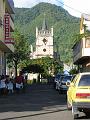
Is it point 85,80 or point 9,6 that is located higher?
point 9,6

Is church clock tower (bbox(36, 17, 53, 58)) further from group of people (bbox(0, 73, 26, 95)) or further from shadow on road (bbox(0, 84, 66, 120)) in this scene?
shadow on road (bbox(0, 84, 66, 120))

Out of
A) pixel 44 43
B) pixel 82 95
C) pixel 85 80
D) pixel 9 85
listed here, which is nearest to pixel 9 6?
pixel 9 85

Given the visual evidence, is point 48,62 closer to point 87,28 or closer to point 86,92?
point 87,28

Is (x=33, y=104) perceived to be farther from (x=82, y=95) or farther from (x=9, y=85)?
(x=9, y=85)

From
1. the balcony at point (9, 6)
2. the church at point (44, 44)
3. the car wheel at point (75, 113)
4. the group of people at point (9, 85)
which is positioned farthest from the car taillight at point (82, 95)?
the church at point (44, 44)

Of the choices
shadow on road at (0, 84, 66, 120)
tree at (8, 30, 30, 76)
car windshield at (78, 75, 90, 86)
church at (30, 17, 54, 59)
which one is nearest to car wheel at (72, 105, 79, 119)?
car windshield at (78, 75, 90, 86)

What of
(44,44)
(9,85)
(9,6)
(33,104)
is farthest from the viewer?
(44,44)

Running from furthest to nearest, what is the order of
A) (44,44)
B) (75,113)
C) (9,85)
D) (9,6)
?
(44,44), (9,6), (9,85), (75,113)

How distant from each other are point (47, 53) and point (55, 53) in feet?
29.2

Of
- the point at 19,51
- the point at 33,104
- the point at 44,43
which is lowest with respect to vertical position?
the point at 33,104

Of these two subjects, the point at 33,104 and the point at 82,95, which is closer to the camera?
the point at 82,95

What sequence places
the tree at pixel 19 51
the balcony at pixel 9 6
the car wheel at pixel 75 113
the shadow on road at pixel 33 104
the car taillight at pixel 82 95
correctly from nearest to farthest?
the car taillight at pixel 82 95, the car wheel at pixel 75 113, the shadow on road at pixel 33 104, the balcony at pixel 9 6, the tree at pixel 19 51

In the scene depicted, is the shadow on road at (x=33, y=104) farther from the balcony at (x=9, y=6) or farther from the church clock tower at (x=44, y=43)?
the church clock tower at (x=44, y=43)

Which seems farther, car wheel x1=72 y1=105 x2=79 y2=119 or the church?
the church
